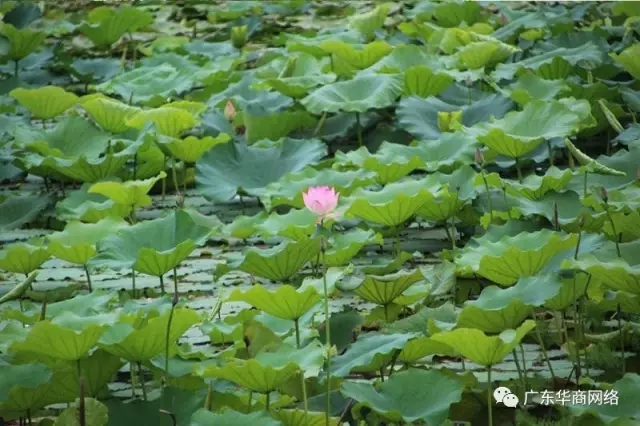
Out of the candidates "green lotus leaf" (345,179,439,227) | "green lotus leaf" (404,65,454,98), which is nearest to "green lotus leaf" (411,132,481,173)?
"green lotus leaf" (345,179,439,227)

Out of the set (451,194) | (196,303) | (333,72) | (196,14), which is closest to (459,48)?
(333,72)

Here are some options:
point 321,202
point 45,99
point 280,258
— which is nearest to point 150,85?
point 45,99

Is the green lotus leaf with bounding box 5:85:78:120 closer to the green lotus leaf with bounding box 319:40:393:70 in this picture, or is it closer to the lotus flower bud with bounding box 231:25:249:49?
the green lotus leaf with bounding box 319:40:393:70

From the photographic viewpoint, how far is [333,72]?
4.34m

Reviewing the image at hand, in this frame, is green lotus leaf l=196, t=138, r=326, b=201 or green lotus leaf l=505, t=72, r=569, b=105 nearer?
green lotus leaf l=196, t=138, r=326, b=201

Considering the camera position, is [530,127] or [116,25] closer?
[530,127]

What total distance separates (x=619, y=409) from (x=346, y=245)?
92 centimetres

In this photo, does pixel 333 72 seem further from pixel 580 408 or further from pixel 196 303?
pixel 580 408

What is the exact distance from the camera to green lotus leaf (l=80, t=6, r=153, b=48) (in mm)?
5227

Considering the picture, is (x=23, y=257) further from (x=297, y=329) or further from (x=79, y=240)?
(x=297, y=329)

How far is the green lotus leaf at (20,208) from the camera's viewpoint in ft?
10.7

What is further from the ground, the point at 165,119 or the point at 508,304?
the point at 508,304

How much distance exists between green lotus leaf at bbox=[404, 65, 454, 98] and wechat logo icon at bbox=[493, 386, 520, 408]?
1.96 metres

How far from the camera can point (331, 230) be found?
2.95 metres
